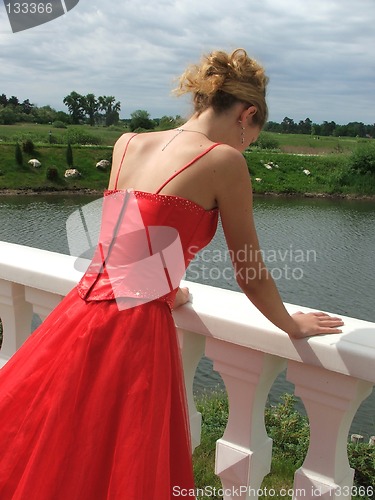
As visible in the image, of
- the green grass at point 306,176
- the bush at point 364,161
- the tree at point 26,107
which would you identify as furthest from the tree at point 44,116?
the bush at point 364,161

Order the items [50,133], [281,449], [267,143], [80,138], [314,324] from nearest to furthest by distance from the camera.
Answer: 1. [314,324]
2. [281,449]
3. [80,138]
4. [50,133]
5. [267,143]

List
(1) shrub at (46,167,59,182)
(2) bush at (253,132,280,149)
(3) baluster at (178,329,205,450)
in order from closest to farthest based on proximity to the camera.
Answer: (3) baluster at (178,329,205,450) < (1) shrub at (46,167,59,182) < (2) bush at (253,132,280,149)

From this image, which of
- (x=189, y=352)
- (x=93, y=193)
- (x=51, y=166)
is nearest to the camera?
(x=189, y=352)

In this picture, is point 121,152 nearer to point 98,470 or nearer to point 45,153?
point 98,470

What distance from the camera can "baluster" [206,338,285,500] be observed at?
1558mm

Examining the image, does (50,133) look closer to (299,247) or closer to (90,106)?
(90,106)

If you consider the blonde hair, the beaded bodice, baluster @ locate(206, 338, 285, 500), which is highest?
the blonde hair

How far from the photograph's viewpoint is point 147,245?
1.58 m

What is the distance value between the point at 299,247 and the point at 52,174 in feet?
68.1

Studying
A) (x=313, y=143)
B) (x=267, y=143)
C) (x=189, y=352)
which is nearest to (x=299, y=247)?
(x=189, y=352)

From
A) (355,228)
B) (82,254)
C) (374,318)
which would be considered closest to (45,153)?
(355,228)

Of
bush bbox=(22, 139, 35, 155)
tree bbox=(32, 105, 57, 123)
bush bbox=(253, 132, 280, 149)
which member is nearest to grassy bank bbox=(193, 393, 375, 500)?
bush bbox=(22, 139, 35, 155)

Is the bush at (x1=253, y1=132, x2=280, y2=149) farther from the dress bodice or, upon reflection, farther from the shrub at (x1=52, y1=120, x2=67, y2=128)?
the dress bodice

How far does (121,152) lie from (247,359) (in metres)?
0.75
